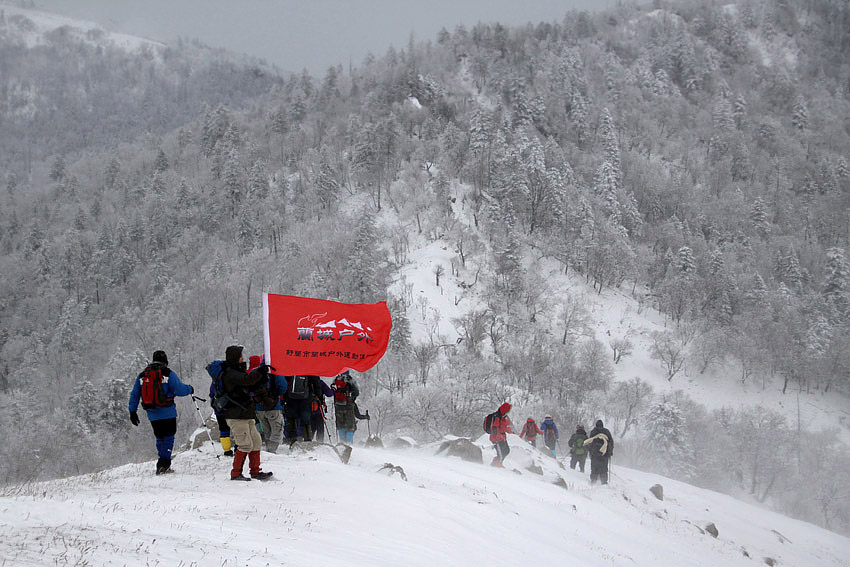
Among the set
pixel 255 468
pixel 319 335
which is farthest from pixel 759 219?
pixel 255 468

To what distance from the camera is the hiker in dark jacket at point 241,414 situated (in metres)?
8.00

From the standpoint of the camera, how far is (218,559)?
444 centimetres

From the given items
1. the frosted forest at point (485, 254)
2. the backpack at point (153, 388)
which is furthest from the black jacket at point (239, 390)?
the frosted forest at point (485, 254)

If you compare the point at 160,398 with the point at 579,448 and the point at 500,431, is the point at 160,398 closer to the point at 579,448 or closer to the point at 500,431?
the point at 500,431

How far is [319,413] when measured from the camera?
11.7 m

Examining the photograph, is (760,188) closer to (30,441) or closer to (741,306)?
(741,306)

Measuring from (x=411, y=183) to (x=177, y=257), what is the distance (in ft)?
123

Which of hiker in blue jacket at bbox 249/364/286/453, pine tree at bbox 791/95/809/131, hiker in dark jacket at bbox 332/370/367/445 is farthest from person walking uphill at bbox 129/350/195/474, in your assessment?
pine tree at bbox 791/95/809/131

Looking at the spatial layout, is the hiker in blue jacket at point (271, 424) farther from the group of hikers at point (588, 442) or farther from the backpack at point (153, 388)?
the group of hikers at point (588, 442)

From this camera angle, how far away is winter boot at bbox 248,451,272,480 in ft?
26.7

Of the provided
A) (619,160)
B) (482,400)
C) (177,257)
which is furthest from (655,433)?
(177,257)

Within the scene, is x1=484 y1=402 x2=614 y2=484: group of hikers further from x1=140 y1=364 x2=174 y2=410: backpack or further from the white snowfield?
x1=140 y1=364 x2=174 y2=410: backpack

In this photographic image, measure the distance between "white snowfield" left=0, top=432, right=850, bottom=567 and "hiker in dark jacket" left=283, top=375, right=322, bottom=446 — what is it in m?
0.79

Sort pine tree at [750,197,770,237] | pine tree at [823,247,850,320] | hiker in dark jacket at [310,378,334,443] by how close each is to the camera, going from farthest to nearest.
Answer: pine tree at [750,197,770,237] < pine tree at [823,247,850,320] < hiker in dark jacket at [310,378,334,443]
